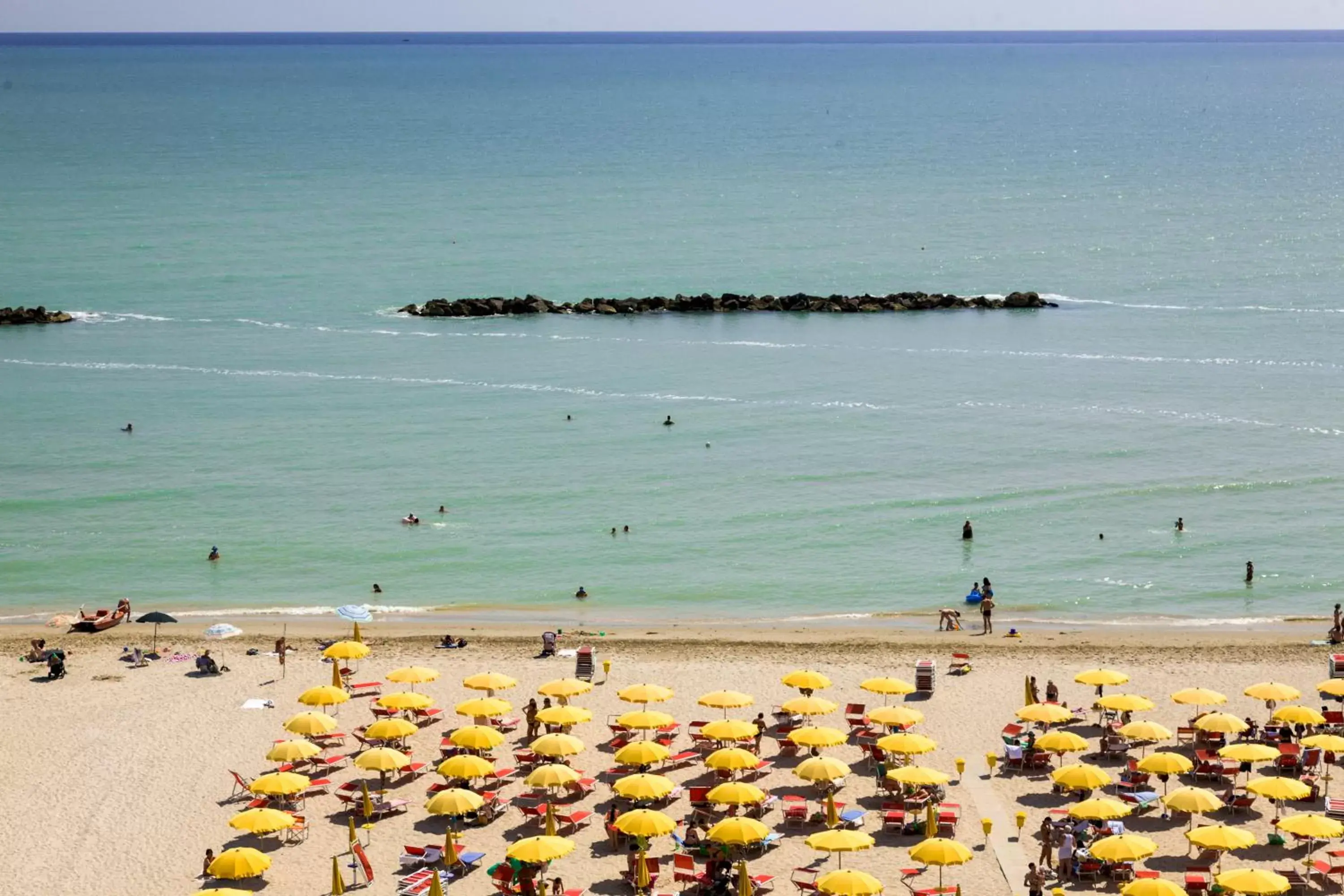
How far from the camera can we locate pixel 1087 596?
4553cm

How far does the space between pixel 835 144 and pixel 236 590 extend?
14081cm

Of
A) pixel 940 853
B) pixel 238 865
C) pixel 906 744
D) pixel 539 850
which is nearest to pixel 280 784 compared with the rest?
pixel 238 865

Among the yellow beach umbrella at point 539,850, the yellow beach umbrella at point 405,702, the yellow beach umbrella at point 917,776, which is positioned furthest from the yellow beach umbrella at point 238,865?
the yellow beach umbrella at point 917,776

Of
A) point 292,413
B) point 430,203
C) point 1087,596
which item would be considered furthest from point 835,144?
point 1087,596

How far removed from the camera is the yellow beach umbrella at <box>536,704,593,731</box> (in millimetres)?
32438

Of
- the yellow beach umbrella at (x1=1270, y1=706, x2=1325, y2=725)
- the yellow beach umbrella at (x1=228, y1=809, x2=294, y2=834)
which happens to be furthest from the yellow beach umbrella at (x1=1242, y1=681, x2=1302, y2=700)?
the yellow beach umbrella at (x1=228, y1=809, x2=294, y2=834)

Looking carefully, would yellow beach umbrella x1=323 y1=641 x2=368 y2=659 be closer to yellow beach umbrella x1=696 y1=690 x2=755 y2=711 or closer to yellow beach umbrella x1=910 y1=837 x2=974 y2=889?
yellow beach umbrella x1=696 y1=690 x2=755 y2=711

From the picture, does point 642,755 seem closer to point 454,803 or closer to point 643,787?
point 643,787

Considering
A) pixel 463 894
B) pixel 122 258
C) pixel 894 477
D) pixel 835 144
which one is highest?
pixel 835 144

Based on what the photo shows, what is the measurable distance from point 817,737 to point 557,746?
16.1 feet

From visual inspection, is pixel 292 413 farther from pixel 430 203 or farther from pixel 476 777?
pixel 430 203

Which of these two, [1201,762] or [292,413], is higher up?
[292,413]

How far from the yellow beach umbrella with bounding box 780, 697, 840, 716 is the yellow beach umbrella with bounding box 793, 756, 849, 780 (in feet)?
8.41

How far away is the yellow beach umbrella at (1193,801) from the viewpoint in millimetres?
28297
